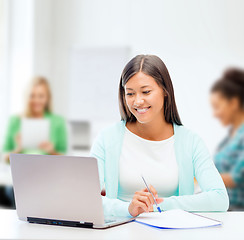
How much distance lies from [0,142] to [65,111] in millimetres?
895

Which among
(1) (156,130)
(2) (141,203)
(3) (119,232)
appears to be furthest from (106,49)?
(3) (119,232)

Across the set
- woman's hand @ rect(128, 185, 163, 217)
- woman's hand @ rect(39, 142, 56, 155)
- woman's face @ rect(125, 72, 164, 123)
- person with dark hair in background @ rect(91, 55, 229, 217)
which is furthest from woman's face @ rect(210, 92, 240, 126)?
woman's hand @ rect(128, 185, 163, 217)

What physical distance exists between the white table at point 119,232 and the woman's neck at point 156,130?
Answer: 0.55 m

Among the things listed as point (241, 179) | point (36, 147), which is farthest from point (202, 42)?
point (36, 147)

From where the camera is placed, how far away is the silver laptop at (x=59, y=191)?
1259 mm

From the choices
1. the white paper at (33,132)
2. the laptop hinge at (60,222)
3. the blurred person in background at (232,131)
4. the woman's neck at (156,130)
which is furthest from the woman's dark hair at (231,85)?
the laptop hinge at (60,222)

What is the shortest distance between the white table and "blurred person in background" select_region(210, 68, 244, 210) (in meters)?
1.93

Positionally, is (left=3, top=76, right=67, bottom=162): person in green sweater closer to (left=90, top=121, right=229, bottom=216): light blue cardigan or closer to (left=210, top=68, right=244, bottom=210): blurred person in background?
(left=210, top=68, right=244, bottom=210): blurred person in background

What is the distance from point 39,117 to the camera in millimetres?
3740

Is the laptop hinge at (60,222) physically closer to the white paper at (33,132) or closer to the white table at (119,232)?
the white table at (119,232)

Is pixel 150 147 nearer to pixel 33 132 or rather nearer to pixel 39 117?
pixel 33 132

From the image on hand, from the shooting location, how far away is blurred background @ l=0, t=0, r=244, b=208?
4.66m

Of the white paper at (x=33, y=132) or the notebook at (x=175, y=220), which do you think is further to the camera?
the white paper at (x=33, y=132)

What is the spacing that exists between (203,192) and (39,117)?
2390 mm
